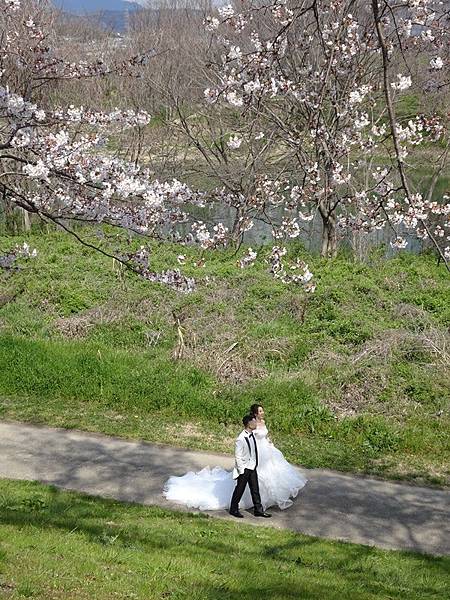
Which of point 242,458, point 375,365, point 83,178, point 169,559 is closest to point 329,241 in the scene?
point 375,365

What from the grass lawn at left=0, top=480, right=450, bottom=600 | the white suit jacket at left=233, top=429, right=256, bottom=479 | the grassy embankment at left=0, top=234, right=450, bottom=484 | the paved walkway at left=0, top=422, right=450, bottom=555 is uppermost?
the grassy embankment at left=0, top=234, right=450, bottom=484

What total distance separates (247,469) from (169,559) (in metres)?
2.60

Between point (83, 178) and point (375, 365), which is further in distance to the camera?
point (375, 365)

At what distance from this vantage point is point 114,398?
45.3 ft

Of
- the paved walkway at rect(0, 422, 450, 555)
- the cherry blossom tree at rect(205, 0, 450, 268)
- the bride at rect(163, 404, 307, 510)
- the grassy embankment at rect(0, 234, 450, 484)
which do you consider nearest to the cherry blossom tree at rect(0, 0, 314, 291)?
the cherry blossom tree at rect(205, 0, 450, 268)

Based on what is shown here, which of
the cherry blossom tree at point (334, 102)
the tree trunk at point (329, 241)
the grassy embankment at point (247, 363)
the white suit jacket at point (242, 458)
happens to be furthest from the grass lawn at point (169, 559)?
the tree trunk at point (329, 241)

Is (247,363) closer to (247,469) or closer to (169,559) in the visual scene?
(247,469)

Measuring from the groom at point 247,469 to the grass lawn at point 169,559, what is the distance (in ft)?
1.33

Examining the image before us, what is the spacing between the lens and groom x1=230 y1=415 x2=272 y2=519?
999cm

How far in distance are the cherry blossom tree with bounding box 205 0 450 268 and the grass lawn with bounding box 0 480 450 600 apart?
3.44 m

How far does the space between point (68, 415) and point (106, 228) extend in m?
14.5

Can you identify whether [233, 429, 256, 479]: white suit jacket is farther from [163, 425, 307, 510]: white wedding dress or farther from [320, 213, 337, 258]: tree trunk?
[320, 213, 337, 258]: tree trunk

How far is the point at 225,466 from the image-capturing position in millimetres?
11602

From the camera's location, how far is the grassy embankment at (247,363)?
12.5 metres
